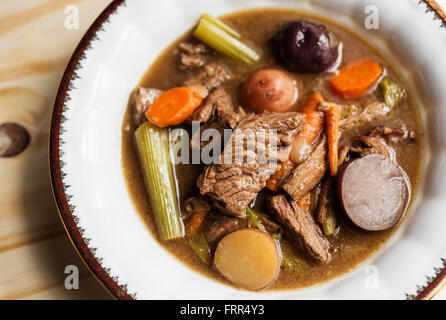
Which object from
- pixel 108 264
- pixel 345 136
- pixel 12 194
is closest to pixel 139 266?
pixel 108 264

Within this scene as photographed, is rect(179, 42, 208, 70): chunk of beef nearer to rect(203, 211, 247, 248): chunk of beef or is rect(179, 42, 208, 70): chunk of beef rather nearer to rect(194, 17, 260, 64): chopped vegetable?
rect(194, 17, 260, 64): chopped vegetable

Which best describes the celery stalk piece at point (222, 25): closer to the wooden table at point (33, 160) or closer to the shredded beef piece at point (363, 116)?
the wooden table at point (33, 160)

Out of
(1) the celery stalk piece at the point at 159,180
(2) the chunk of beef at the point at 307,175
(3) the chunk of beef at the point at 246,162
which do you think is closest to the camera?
(3) the chunk of beef at the point at 246,162

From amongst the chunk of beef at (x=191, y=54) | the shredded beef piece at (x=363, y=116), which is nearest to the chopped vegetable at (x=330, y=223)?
the shredded beef piece at (x=363, y=116)

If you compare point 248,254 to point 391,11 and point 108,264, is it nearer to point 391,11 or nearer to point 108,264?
point 108,264
